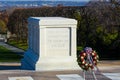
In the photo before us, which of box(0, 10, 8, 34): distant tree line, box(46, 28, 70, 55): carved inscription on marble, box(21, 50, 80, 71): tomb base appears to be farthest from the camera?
box(0, 10, 8, 34): distant tree line

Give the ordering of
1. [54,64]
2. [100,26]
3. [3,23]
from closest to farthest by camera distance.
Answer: [54,64] → [100,26] → [3,23]

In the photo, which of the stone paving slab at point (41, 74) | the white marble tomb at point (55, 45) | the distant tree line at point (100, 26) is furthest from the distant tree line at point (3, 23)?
the stone paving slab at point (41, 74)

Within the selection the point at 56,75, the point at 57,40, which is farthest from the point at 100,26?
the point at 56,75

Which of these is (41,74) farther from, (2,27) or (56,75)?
(2,27)

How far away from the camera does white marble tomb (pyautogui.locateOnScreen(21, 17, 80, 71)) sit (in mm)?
13984

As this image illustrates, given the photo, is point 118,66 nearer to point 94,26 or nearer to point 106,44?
point 106,44

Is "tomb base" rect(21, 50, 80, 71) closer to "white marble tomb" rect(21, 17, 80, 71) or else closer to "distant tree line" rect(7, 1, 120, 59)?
"white marble tomb" rect(21, 17, 80, 71)

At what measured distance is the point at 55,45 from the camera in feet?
46.5

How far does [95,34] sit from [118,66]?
15991mm

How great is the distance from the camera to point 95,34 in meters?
30.9

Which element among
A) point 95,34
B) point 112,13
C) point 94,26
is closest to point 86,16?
point 94,26

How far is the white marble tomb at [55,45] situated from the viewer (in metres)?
14.0

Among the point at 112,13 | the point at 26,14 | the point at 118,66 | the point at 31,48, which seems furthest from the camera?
the point at 26,14

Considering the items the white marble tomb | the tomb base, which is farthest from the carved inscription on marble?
the tomb base
